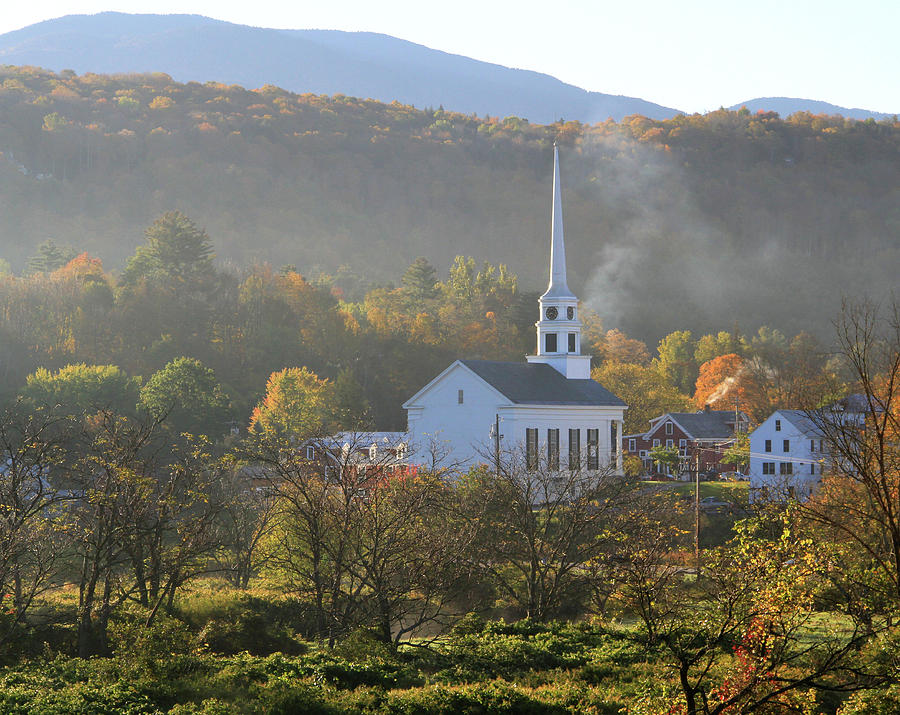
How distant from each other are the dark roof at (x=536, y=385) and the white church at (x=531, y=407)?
6cm

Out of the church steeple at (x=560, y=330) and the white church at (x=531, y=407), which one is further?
the church steeple at (x=560, y=330)

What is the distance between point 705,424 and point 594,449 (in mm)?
29851

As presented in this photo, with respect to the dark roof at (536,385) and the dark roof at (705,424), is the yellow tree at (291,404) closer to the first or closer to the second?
the dark roof at (536,385)

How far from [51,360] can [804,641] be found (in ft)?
219

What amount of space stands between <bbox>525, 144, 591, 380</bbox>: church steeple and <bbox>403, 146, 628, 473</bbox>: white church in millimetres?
60

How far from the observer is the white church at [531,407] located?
206 feet

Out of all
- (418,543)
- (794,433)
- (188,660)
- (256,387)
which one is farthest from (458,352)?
(188,660)

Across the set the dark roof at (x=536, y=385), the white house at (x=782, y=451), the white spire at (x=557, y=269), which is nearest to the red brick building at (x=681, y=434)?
the white house at (x=782, y=451)

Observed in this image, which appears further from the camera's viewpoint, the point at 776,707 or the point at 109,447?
the point at 109,447

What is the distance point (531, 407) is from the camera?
A: 208ft

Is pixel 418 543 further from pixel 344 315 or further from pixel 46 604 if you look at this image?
pixel 344 315

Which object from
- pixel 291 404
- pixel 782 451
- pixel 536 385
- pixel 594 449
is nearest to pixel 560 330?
pixel 536 385

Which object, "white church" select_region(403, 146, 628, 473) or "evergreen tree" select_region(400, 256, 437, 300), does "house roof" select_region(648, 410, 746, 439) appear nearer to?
"white church" select_region(403, 146, 628, 473)

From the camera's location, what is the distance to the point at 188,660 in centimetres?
2494
